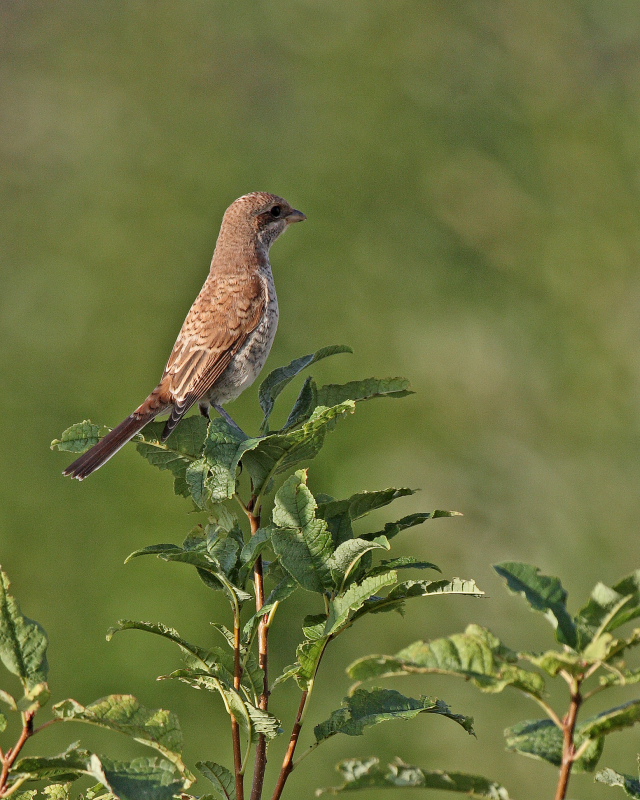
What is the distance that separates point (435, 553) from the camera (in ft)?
18.0

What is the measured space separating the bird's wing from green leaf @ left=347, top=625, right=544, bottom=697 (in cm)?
214

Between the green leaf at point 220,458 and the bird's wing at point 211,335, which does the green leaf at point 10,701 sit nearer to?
the green leaf at point 220,458

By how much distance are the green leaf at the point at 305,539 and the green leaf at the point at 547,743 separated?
357 mm

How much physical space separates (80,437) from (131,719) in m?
0.63

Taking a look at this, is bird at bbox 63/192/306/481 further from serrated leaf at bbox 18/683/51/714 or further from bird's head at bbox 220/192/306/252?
serrated leaf at bbox 18/683/51/714

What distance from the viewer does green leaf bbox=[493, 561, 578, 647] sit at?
3.78ft

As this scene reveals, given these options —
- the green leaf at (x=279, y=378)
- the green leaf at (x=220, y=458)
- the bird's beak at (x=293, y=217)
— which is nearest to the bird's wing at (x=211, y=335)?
the bird's beak at (x=293, y=217)

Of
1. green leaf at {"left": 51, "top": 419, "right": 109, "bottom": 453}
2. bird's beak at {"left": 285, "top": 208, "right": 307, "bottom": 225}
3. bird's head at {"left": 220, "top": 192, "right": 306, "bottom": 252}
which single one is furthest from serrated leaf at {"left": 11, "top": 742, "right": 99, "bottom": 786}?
bird's beak at {"left": 285, "top": 208, "right": 307, "bottom": 225}

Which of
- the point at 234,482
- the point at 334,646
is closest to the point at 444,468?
the point at 334,646

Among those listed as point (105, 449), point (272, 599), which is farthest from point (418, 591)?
point (105, 449)

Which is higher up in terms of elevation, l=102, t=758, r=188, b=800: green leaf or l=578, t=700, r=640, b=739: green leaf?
l=578, t=700, r=640, b=739: green leaf

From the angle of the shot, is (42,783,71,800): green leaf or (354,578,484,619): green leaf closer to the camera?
(354,578,484,619): green leaf

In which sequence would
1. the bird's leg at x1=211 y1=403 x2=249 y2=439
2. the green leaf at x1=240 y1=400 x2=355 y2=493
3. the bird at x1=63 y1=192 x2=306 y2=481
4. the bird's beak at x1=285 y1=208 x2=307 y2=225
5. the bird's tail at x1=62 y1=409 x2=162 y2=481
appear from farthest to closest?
1. the bird's beak at x1=285 y1=208 x2=307 y2=225
2. the bird at x1=63 y1=192 x2=306 y2=481
3. the bird's tail at x1=62 y1=409 x2=162 y2=481
4. the bird's leg at x1=211 y1=403 x2=249 y2=439
5. the green leaf at x1=240 y1=400 x2=355 y2=493

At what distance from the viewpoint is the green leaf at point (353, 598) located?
133 centimetres
